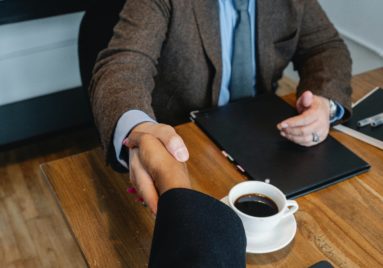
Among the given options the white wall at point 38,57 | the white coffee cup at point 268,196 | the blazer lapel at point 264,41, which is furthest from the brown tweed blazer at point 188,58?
the white wall at point 38,57

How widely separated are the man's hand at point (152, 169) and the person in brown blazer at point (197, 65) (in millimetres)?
27

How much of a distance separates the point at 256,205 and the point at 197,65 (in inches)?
19.7

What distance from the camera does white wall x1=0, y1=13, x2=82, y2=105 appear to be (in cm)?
193

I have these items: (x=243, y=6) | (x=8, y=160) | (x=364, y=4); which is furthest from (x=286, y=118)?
(x=8, y=160)

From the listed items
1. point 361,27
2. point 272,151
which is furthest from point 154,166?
point 361,27

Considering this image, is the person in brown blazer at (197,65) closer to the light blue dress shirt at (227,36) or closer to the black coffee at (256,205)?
the light blue dress shirt at (227,36)

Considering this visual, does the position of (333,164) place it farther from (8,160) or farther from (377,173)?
(8,160)

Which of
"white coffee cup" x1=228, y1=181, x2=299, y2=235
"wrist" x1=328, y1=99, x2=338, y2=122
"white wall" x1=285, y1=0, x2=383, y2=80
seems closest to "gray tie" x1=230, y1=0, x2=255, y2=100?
"wrist" x1=328, y1=99, x2=338, y2=122

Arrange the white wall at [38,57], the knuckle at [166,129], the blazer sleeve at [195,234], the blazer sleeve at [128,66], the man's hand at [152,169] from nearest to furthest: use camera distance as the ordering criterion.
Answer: the blazer sleeve at [195,234] < the man's hand at [152,169] < the knuckle at [166,129] < the blazer sleeve at [128,66] < the white wall at [38,57]

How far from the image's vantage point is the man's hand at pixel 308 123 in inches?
38.8

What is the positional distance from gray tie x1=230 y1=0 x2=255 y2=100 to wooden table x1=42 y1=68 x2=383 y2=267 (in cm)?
27

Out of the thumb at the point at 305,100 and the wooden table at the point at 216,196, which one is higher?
the thumb at the point at 305,100

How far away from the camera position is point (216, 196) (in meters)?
0.87

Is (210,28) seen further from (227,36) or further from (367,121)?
(367,121)
